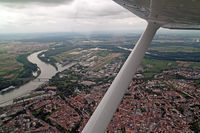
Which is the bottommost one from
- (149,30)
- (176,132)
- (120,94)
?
(176,132)

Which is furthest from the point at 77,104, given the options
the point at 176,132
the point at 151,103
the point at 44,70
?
the point at 44,70

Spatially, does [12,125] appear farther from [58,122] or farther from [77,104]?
[77,104]

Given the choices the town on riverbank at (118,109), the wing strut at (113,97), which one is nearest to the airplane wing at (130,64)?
the wing strut at (113,97)

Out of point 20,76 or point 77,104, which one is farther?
point 20,76

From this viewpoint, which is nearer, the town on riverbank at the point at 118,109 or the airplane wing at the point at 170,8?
the airplane wing at the point at 170,8

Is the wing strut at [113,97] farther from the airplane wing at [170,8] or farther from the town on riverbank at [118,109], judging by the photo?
the town on riverbank at [118,109]

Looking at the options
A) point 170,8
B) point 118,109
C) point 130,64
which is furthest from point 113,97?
point 118,109

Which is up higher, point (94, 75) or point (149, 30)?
point (149, 30)

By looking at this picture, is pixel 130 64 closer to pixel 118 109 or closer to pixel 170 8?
pixel 170 8
